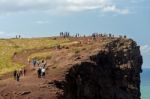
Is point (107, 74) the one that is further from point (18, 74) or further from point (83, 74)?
point (18, 74)

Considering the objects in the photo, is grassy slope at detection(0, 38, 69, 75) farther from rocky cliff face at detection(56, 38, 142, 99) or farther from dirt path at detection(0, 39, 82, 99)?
dirt path at detection(0, 39, 82, 99)

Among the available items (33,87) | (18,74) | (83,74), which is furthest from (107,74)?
(33,87)

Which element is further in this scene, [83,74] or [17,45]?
[17,45]

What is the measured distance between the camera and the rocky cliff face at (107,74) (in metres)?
69.5

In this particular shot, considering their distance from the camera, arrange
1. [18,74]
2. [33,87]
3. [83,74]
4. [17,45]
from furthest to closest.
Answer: [17,45] → [83,74] → [18,74] → [33,87]

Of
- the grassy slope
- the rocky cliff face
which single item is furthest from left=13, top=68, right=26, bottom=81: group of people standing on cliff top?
the grassy slope

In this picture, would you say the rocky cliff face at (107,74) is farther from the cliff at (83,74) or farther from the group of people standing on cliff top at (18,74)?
the group of people standing on cliff top at (18,74)

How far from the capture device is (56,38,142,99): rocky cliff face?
6950 centimetres

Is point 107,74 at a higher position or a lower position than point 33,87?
higher

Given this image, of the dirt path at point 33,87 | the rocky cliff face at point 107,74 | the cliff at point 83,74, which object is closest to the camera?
the dirt path at point 33,87

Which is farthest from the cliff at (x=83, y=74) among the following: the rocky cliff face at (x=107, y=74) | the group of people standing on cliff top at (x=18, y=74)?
the group of people standing on cliff top at (x=18, y=74)

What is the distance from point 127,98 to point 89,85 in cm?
2507

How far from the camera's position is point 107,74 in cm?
9688

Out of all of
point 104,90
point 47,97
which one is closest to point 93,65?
point 104,90
